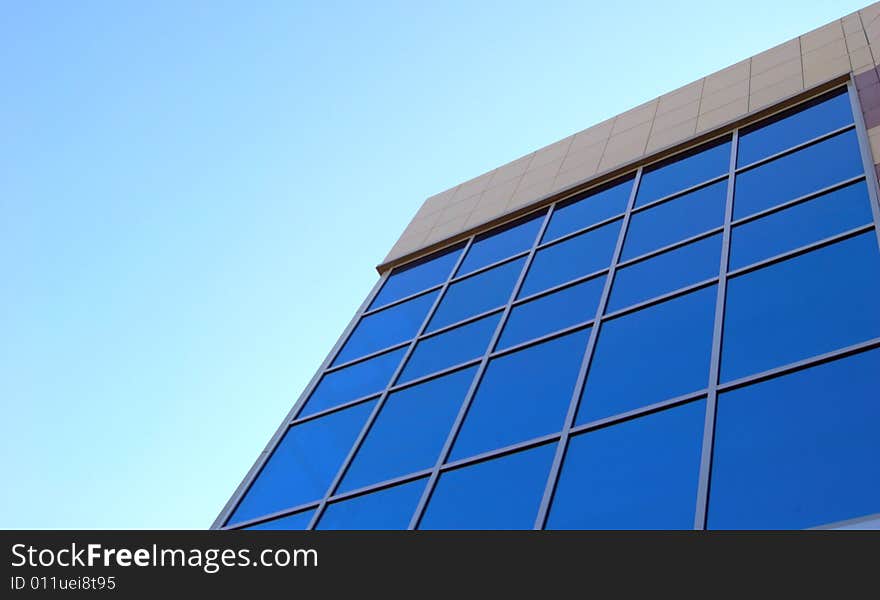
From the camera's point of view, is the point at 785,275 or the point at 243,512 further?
the point at 243,512

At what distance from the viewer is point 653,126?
1656 centimetres

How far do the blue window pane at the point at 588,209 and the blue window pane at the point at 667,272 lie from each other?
2.28m

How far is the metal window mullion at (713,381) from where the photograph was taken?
26.3ft

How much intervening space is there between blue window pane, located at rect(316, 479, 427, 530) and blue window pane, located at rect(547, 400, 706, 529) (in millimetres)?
1888

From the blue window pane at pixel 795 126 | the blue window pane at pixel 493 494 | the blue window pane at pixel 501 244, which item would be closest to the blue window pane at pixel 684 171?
the blue window pane at pixel 795 126

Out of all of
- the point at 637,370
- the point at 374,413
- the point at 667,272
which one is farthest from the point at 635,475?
the point at 374,413

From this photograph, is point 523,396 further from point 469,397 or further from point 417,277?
point 417,277

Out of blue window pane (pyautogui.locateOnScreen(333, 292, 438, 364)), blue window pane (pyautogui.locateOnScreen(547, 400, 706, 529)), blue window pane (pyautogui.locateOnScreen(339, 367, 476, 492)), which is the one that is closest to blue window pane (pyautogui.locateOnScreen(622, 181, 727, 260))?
blue window pane (pyautogui.locateOnScreen(339, 367, 476, 492))

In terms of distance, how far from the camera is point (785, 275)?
10.5m

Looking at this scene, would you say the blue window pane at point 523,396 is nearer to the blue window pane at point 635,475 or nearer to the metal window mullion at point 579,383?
the metal window mullion at point 579,383

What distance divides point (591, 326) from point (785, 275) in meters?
2.40

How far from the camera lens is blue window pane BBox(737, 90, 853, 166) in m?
13.3
